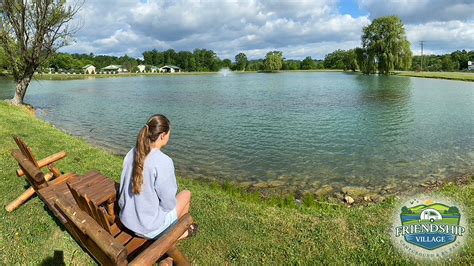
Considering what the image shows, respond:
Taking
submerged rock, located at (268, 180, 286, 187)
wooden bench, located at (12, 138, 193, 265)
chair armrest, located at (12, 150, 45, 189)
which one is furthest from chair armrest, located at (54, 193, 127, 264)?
submerged rock, located at (268, 180, 286, 187)

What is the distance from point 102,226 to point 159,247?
686 mm

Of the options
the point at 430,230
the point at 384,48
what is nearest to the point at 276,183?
the point at 430,230

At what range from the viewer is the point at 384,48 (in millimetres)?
79875

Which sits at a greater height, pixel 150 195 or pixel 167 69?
pixel 167 69

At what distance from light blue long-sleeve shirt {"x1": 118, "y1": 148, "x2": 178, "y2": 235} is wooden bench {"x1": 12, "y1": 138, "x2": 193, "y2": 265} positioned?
0.75ft

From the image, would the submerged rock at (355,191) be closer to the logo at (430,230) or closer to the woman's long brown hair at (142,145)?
the logo at (430,230)

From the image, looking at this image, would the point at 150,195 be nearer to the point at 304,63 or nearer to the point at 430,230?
the point at 430,230

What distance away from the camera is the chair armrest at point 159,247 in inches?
137

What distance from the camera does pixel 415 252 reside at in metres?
4.68

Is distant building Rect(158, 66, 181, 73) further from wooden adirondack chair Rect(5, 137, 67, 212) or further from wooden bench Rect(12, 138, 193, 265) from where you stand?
wooden bench Rect(12, 138, 193, 265)

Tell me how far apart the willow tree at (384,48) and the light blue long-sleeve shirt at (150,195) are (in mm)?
85774

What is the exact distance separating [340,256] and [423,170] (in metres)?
8.08

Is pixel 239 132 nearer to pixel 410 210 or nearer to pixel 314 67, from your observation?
pixel 410 210

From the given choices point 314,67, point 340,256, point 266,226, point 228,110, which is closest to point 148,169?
point 266,226
